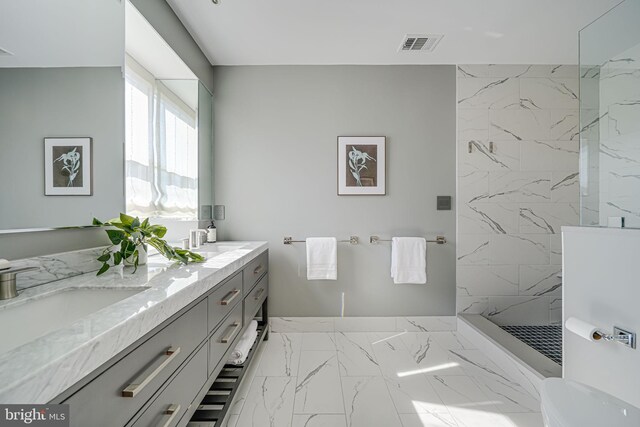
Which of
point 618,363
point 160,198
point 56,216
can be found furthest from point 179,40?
point 618,363

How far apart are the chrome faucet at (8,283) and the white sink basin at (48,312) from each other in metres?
0.06

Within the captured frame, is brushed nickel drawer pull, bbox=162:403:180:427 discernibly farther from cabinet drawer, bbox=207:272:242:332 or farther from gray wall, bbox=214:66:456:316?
gray wall, bbox=214:66:456:316

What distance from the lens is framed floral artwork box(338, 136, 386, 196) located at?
271cm

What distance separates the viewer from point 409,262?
262cm

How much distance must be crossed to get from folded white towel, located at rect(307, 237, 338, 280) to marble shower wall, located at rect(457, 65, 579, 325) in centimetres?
114

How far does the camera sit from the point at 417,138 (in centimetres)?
274

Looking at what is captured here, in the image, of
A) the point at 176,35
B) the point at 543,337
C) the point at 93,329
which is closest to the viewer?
the point at 93,329

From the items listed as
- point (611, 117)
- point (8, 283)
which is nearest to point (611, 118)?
point (611, 117)

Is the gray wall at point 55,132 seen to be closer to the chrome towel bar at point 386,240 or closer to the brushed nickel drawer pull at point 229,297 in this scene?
the brushed nickel drawer pull at point 229,297

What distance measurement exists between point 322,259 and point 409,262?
2.46 ft

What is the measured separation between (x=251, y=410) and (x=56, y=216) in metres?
1.33

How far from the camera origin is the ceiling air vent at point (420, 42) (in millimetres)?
2277

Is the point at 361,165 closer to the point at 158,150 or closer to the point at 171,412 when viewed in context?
the point at 158,150

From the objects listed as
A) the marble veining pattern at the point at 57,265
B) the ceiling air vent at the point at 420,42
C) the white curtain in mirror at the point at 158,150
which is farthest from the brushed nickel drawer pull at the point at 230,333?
the ceiling air vent at the point at 420,42
